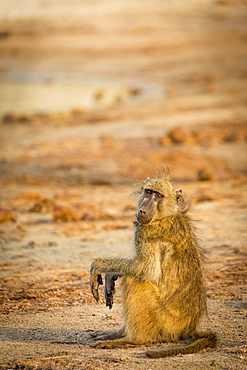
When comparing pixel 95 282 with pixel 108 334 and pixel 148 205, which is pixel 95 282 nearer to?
pixel 108 334

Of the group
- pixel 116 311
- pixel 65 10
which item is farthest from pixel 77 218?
pixel 65 10

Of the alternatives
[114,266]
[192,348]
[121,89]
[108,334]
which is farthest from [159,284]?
[121,89]

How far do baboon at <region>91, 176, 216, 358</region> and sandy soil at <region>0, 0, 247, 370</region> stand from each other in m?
0.16

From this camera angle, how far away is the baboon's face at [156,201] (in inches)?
171

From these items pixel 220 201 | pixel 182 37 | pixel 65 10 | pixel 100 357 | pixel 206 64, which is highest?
pixel 65 10

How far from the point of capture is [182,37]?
38.3 meters

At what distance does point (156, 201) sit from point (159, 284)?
1.78ft

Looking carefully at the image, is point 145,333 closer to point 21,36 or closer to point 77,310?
point 77,310

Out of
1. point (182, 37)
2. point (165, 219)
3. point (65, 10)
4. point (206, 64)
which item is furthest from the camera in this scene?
point (65, 10)

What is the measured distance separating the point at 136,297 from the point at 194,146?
991 centimetres

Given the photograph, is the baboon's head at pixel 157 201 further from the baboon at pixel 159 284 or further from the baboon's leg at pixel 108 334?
the baboon's leg at pixel 108 334

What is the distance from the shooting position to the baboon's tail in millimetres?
4059

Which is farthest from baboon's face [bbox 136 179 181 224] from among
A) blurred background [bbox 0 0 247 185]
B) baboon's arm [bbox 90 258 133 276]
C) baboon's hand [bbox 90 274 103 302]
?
blurred background [bbox 0 0 247 185]

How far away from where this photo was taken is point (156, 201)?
14.5 feet
